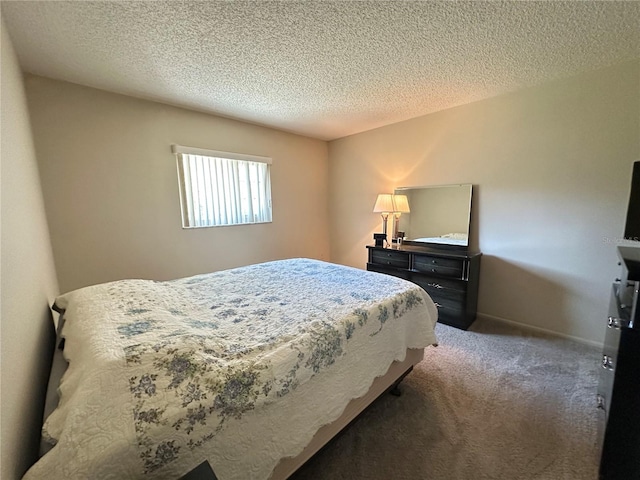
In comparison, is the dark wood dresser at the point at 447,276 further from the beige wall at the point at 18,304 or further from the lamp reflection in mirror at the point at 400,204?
the beige wall at the point at 18,304

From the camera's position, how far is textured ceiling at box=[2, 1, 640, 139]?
56.6 inches

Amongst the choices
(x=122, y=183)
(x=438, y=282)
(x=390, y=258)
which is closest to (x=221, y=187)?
(x=122, y=183)

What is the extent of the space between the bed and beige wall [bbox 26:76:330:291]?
1.17 m

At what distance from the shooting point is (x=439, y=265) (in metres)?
2.78

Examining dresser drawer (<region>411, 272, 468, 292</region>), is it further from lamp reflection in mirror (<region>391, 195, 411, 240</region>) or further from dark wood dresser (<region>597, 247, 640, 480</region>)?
dark wood dresser (<region>597, 247, 640, 480</region>)

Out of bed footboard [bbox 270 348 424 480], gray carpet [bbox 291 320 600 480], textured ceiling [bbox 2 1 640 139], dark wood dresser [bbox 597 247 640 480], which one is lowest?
gray carpet [bbox 291 320 600 480]

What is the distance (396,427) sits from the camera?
4.94 feet

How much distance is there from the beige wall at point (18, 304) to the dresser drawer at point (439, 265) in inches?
118

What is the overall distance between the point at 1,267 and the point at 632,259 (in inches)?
104

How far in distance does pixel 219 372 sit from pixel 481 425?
1590 mm

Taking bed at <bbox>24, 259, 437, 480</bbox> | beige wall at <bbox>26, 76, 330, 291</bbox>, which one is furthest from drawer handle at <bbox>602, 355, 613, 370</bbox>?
beige wall at <bbox>26, 76, 330, 291</bbox>

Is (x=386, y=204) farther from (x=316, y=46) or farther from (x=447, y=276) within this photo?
(x=316, y=46)

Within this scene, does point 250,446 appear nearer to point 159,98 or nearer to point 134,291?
point 134,291

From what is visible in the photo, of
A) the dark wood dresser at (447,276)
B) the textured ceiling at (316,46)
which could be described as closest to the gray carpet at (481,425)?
the dark wood dresser at (447,276)
